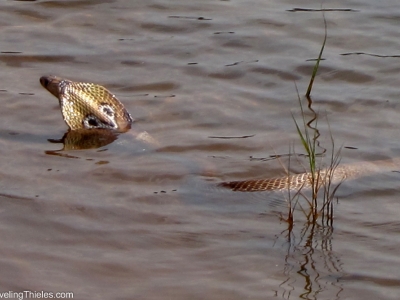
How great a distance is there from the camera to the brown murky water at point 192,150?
4512 mm

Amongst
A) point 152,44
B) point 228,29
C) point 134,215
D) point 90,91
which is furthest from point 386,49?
point 134,215

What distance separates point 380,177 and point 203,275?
6.06 feet

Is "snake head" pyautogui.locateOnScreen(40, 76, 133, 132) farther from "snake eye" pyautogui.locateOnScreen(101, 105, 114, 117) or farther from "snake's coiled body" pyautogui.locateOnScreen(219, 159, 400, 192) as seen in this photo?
"snake's coiled body" pyautogui.locateOnScreen(219, 159, 400, 192)

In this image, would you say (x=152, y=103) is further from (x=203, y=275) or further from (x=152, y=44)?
(x=203, y=275)

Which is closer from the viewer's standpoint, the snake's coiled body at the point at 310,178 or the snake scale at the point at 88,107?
the snake's coiled body at the point at 310,178

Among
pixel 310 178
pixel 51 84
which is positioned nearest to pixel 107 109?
pixel 51 84

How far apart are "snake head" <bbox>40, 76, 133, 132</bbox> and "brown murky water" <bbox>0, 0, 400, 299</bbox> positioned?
0.52 ft

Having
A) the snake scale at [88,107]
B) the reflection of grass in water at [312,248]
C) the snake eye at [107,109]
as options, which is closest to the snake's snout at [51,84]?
the snake scale at [88,107]

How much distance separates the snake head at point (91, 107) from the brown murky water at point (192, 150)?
0.16 metres

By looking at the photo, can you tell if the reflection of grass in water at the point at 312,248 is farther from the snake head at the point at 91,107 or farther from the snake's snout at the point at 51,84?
the snake's snout at the point at 51,84

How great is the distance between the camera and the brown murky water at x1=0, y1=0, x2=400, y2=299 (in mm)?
4512

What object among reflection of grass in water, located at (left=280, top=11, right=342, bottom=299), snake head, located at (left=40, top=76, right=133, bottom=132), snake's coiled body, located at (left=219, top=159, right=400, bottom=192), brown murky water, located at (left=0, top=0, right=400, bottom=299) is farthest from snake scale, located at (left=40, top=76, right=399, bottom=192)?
reflection of grass in water, located at (left=280, top=11, right=342, bottom=299)

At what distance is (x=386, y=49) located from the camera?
26.5 feet

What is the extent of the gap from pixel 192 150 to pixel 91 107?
915 millimetres
